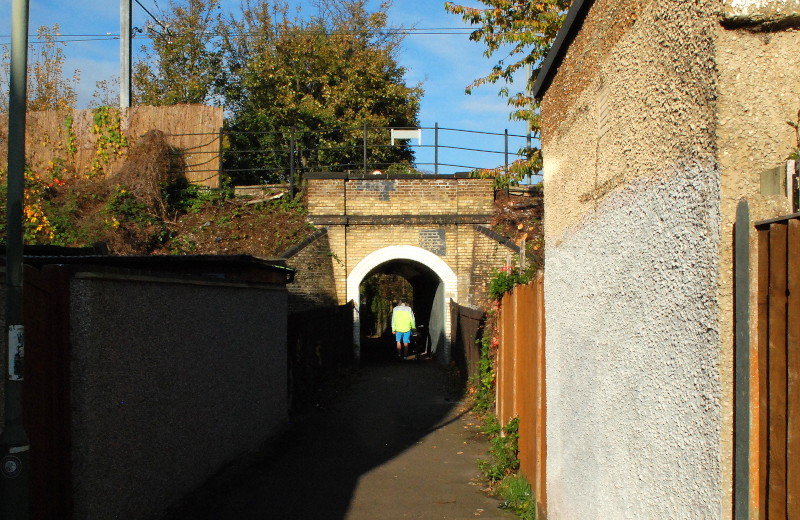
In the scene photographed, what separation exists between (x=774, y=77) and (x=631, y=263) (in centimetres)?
121

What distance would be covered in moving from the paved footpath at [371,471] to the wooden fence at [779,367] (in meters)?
A: 5.32

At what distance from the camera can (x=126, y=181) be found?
22.1 meters

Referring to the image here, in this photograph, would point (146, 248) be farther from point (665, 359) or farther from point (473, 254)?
point (665, 359)

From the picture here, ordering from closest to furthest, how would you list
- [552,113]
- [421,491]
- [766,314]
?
[766,314] < [552,113] < [421,491]

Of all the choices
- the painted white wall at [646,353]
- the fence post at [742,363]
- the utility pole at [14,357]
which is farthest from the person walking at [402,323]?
the fence post at [742,363]

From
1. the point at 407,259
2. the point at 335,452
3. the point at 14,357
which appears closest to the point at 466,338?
the point at 407,259

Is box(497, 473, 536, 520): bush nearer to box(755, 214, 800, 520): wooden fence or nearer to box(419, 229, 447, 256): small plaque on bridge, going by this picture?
box(755, 214, 800, 520): wooden fence

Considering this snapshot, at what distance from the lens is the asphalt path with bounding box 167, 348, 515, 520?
771cm

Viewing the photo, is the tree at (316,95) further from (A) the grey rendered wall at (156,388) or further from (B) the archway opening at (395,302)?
(A) the grey rendered wall at (156,388)

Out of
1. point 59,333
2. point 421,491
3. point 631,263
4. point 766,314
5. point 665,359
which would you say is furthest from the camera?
point 421,491

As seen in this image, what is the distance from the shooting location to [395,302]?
39156mm

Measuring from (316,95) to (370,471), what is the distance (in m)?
23.3

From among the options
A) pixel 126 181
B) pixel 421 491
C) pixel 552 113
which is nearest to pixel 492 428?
pixel 421 491

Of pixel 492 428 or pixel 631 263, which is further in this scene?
pixel 492 428
